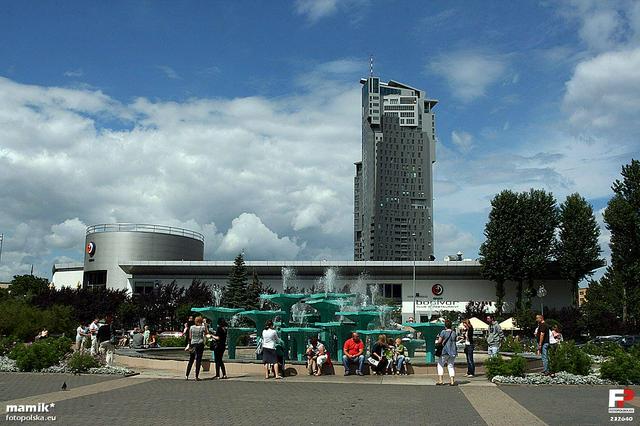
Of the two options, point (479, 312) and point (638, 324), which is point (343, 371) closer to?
point (638, 324)

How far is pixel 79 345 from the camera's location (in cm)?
2203

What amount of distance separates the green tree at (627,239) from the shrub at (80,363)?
45.2m

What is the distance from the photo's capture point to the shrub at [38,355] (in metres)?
17.8

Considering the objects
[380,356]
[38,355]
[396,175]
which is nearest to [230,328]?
[380,356]

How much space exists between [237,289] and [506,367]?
141 ft

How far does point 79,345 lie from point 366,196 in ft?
393

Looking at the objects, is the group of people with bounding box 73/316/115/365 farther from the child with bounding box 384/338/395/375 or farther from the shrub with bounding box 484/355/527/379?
the shrub with bounding box 484/355/527/379

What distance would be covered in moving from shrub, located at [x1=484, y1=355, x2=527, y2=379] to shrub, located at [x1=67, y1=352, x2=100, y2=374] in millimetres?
10231

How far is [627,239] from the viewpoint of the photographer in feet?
175

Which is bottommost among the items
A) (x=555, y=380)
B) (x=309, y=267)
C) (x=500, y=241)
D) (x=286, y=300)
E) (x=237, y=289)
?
(x=555, y=380)

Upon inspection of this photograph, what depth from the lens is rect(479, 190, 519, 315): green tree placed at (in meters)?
59.6

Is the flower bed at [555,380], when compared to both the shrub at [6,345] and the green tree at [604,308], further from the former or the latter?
the green tree at [604,308]

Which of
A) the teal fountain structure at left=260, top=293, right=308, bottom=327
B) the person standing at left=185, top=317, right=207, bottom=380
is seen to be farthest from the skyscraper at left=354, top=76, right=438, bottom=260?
the person standing at left=185, top=317, right=207, bottom=380

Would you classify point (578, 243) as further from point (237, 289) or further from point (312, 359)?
point (312, 359)
